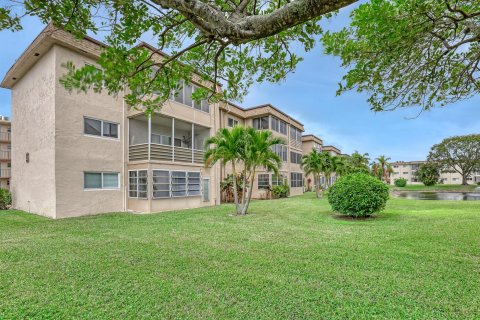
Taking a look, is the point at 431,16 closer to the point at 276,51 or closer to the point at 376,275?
the point at 276,51

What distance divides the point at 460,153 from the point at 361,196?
52990mm

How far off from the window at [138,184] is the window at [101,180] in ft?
2.37

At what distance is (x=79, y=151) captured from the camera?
1335 cm

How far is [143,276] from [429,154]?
64.2m

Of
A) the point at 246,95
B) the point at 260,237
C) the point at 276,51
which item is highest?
the point at 276,51

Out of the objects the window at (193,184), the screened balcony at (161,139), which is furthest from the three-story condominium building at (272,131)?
the window at (193,184)

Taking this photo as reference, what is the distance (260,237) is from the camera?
8.15 metres

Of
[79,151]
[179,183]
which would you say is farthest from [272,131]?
[79,151]

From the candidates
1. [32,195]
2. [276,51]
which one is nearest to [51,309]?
[276,51]

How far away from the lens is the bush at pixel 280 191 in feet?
88.9

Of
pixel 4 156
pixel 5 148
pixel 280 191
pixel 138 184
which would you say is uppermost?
pixel 5 148

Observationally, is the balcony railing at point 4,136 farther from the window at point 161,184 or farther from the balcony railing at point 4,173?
the window at point 161,184

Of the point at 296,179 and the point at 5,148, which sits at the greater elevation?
the point at 5,148

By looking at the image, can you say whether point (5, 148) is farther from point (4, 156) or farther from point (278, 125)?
point (278, 125)
